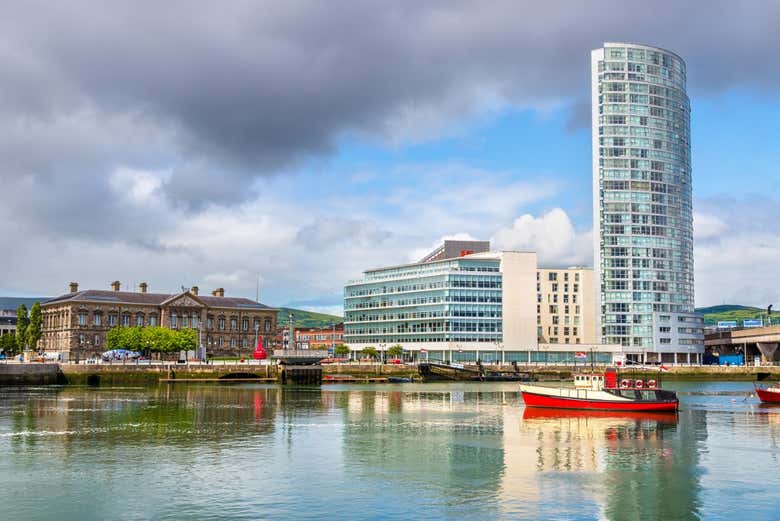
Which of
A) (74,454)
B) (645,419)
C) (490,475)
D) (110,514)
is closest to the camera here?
(110,514)

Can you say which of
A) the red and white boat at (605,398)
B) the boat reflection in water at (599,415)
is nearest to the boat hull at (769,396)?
the red and white boat at (605,398)

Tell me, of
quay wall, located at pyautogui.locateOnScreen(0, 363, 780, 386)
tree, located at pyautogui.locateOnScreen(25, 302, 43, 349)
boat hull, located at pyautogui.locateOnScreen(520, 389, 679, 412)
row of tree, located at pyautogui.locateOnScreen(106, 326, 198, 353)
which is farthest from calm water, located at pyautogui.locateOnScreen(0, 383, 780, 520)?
tree, located at pyautogui.locateOnScreen(25, 302, 43, 349)

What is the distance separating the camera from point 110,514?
1511 inches

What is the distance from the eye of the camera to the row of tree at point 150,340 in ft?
620

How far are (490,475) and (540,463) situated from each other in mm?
5726

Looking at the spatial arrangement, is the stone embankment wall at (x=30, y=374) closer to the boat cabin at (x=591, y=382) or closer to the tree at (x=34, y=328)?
the tree at (x=34, y=328)

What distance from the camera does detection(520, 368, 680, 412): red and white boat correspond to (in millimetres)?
87938

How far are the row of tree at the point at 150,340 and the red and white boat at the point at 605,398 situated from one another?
118 metres

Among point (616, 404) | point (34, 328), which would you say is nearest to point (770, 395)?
point (616, 404)

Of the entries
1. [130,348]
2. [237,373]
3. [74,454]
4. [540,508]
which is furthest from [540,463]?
[130,348]

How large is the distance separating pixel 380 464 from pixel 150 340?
482 ft

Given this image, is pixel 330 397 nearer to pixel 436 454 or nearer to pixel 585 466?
pixel 436 454

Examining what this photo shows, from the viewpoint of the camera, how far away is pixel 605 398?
8819 cm

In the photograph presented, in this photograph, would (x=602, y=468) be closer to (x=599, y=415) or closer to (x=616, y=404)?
(x=599, y=415)
